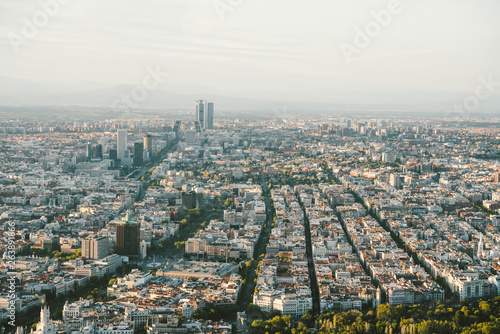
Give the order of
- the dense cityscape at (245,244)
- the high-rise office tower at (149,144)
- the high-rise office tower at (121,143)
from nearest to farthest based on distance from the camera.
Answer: the dense cityscape at (245,244) → the high-rise office tower at (121,143) → the high-rise office tower at (149,144)

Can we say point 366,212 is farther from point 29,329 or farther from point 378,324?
point 29,329

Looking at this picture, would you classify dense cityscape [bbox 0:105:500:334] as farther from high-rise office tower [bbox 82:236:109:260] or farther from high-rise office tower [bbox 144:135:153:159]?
high-rise office tower [bbox 144:135:153:159]

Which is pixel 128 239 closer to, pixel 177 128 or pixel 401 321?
pixel 401 321

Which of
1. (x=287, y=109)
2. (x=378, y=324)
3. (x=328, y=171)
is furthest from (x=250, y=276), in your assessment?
(x=287, y=109)
